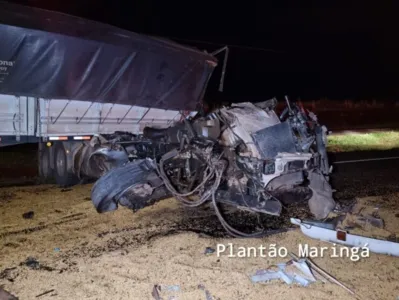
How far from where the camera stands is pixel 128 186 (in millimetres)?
5270

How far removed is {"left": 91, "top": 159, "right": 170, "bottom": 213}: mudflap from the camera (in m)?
5.25

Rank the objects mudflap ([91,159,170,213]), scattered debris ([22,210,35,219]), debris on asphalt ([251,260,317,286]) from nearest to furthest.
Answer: debris on asphalt ([251,260,317,286]), mudflap ([91,159,170,213]), scattered debris ([22,210,35,219])

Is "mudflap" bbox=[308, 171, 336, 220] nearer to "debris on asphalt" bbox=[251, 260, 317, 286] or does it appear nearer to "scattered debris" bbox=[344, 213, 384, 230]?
"scattered debris" bbox=[344, 213, 384, 230]

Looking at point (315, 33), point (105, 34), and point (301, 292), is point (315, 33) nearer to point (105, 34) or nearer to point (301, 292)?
point (105, 34)

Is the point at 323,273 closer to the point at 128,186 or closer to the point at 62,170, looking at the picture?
the point at 128,186

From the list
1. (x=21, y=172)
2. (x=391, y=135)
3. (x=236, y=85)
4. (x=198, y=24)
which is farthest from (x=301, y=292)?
(x=198, y=24)

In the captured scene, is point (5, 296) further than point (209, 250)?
No

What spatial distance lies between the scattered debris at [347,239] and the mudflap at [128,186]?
6.86ft

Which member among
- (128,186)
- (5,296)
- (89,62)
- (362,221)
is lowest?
(5,296)

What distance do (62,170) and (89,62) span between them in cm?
239

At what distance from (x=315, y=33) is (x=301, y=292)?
46.2 m

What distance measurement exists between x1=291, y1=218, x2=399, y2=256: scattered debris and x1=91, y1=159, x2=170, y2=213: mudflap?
2.09m

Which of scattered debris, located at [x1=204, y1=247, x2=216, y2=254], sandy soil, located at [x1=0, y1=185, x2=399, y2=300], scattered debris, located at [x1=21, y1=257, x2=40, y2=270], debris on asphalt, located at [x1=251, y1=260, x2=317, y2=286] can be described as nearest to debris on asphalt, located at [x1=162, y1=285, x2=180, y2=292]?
sandy soil, located at [x1=0, y1=185, x2=399, y2=300]

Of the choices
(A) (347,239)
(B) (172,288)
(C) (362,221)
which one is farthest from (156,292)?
(C) (362,221)
